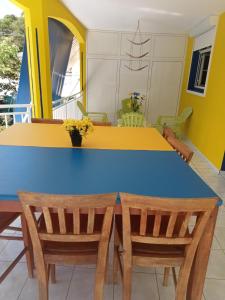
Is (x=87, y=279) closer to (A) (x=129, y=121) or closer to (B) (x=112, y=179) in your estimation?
(B) (x=112, y=179)

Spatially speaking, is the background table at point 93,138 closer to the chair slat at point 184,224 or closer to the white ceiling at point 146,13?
the chair slat at point 184,224

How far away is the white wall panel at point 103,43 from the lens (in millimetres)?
5657

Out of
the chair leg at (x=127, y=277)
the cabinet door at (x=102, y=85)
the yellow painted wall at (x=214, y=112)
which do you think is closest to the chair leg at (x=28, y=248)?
the chair leg at (x=127, y=277)

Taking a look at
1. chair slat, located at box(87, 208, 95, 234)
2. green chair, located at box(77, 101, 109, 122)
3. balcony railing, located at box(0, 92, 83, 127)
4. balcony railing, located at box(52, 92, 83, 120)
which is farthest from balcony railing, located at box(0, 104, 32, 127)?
chair slat, located at box(87, 208, 95, 234)

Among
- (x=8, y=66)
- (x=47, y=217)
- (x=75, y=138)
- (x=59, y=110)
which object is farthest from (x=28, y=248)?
(x=8, y=66)

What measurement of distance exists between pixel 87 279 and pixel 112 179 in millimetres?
839

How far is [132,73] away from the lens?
5949 millimetres

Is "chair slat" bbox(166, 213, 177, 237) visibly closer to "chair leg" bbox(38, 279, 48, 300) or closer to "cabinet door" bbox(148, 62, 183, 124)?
"chair leg" bbox(38, 279, 48, 300)

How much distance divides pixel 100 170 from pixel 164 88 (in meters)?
5.22

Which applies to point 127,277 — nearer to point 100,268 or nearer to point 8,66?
point 100,268

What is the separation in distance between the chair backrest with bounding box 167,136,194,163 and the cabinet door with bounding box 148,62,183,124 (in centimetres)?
Answer: 440

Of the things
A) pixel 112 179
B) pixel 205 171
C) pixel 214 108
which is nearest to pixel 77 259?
pixel 112 179

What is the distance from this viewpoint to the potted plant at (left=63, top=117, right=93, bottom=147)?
5.49 feet

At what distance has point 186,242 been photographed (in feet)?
3.51
